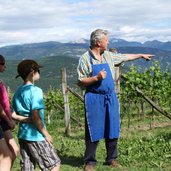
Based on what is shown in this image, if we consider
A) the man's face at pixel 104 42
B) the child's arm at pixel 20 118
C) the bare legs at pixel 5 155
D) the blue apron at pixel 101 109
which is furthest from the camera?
the blue apron at pixel 101 109

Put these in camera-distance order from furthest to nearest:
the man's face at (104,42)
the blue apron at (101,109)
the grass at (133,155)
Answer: the grass at (133,155), the blue apron at (101,109), the man's face at (104,42)

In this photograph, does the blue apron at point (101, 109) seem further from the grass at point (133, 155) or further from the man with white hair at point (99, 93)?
the grass at point (133, 155)

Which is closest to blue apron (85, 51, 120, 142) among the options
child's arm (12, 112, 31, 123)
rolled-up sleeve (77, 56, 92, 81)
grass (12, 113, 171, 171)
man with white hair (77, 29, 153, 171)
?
man with white hair (77, 29, 153, 171)

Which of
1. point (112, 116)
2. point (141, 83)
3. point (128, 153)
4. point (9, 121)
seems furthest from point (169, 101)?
point (9, 121)

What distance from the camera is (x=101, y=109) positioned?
234 inches

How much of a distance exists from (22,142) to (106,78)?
1.68 m

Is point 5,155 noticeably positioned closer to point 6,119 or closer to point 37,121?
point 6,119

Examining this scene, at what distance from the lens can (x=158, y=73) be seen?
14570 millimetres

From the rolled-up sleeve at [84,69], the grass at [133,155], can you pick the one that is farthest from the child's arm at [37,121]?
the grass at [133,155]

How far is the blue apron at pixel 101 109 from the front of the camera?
19.3ft

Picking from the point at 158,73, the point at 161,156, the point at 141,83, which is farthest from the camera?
the point at 158,73

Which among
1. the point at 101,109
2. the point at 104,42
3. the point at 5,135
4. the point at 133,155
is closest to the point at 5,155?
the point at 5,135

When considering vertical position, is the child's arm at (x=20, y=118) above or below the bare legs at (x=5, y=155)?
above

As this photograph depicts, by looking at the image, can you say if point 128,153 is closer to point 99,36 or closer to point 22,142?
point 99,36
